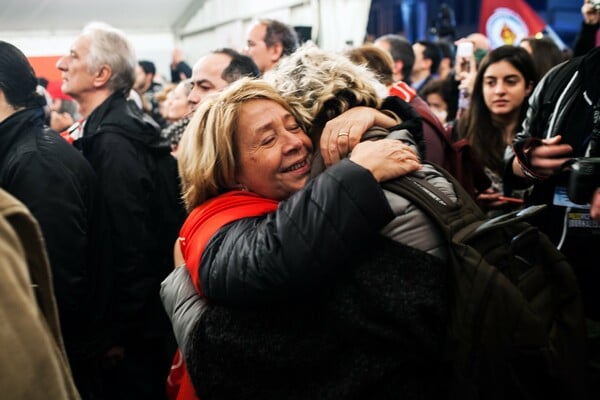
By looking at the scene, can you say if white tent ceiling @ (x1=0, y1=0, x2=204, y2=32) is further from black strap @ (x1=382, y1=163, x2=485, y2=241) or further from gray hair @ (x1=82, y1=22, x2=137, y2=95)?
black strap @ (x1=382, y1=163, x2=485, y2=241)

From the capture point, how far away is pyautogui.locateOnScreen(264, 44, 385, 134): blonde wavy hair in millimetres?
1530

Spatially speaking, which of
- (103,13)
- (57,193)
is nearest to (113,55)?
(57,193)

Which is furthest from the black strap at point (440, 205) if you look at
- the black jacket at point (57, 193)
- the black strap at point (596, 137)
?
the black jacket at point (57, 193)

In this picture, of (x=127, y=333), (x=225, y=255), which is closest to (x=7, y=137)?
(x=127, y=333)

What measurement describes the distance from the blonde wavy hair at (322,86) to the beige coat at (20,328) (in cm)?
92

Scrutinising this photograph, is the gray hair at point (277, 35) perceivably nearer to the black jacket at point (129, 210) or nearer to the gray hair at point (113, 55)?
the gray hair at point (113, 55)

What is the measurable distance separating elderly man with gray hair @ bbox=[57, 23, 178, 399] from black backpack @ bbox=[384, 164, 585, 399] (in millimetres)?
1596

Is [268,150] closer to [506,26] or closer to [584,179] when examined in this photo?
[584,179]

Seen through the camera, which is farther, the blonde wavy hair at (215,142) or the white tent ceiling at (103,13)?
the white tent ceiling at (103,13)

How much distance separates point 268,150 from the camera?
154 centimetres

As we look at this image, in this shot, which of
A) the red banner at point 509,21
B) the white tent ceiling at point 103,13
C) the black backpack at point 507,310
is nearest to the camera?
the black backpack at point 507,310

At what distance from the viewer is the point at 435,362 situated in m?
1.20

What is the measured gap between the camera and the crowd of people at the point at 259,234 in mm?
1131

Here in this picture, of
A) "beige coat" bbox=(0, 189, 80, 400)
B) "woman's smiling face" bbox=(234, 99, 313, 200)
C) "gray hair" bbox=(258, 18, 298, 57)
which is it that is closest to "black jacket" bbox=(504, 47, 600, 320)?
"woman's smiling face" bbox=(234, 99, 313, 200)
